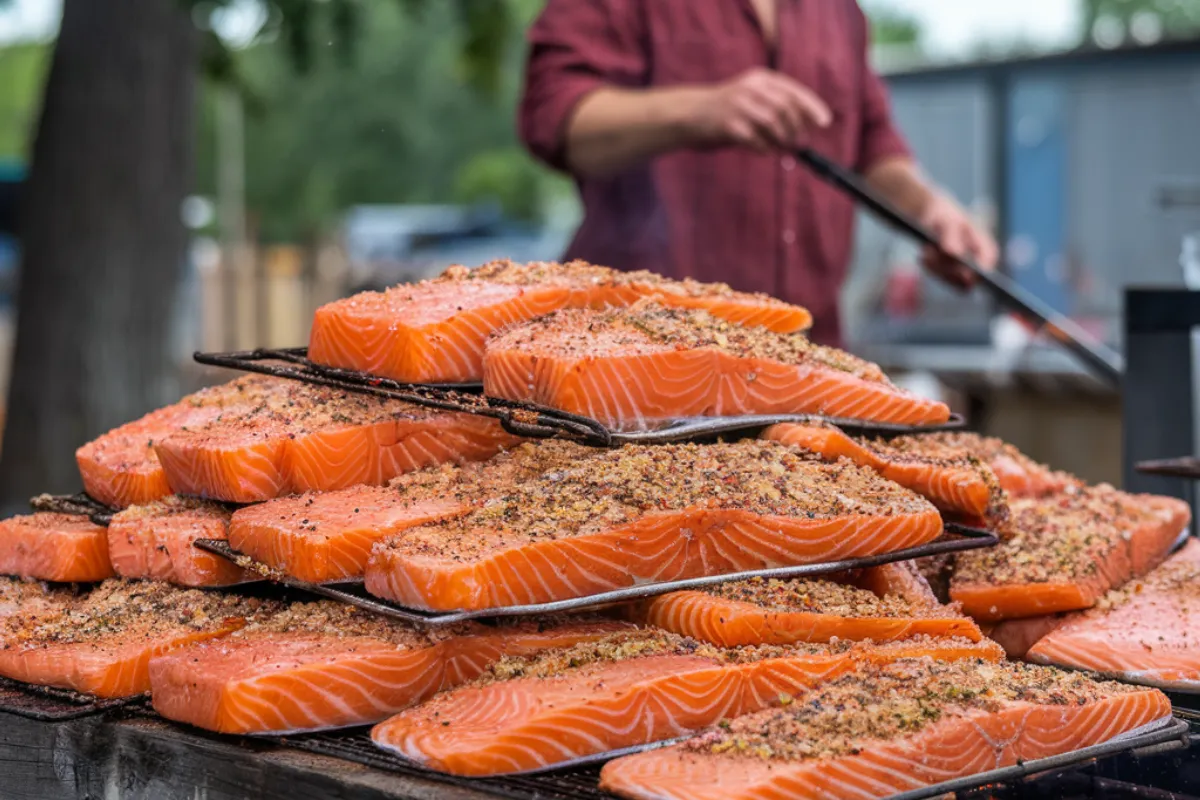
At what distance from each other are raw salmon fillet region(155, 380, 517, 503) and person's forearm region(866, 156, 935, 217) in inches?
118

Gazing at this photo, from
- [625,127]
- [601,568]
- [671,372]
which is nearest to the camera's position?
[601,568]

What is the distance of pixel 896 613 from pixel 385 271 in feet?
59.2

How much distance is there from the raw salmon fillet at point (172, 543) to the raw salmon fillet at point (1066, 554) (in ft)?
5.12

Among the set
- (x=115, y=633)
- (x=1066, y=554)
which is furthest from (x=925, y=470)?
(x=115, y=633)

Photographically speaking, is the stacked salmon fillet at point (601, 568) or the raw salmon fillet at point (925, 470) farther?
the raw salmon fillet at point (925, 470)

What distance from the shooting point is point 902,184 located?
5641 millimetres

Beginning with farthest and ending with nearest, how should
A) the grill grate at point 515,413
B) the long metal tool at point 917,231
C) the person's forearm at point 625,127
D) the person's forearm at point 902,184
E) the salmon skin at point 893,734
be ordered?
the person's forearm at point 902,184 → the person's forearm at point 625,127 → the long metal tool at point 917,231 → the grill grate at point 515,413 → the salmon skin at point 893,734

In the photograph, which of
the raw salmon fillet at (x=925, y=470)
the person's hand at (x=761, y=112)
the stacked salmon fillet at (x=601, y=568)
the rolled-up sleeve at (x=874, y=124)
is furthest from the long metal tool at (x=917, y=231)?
the rolled-up sleeve at (x=874, y=124)

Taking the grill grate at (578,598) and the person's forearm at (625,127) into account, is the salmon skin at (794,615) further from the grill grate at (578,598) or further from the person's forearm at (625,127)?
the person's forearm at (625,127)

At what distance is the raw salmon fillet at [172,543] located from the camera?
277 centimetres

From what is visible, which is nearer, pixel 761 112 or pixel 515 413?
pixel 515 413

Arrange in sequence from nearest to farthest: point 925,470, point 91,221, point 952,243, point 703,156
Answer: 1. point 925,470
2. point 952,243
3. point 703,156
4. point 91,221

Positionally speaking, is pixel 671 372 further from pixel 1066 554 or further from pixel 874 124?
pixel 874 124

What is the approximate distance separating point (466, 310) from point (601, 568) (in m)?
0.76
